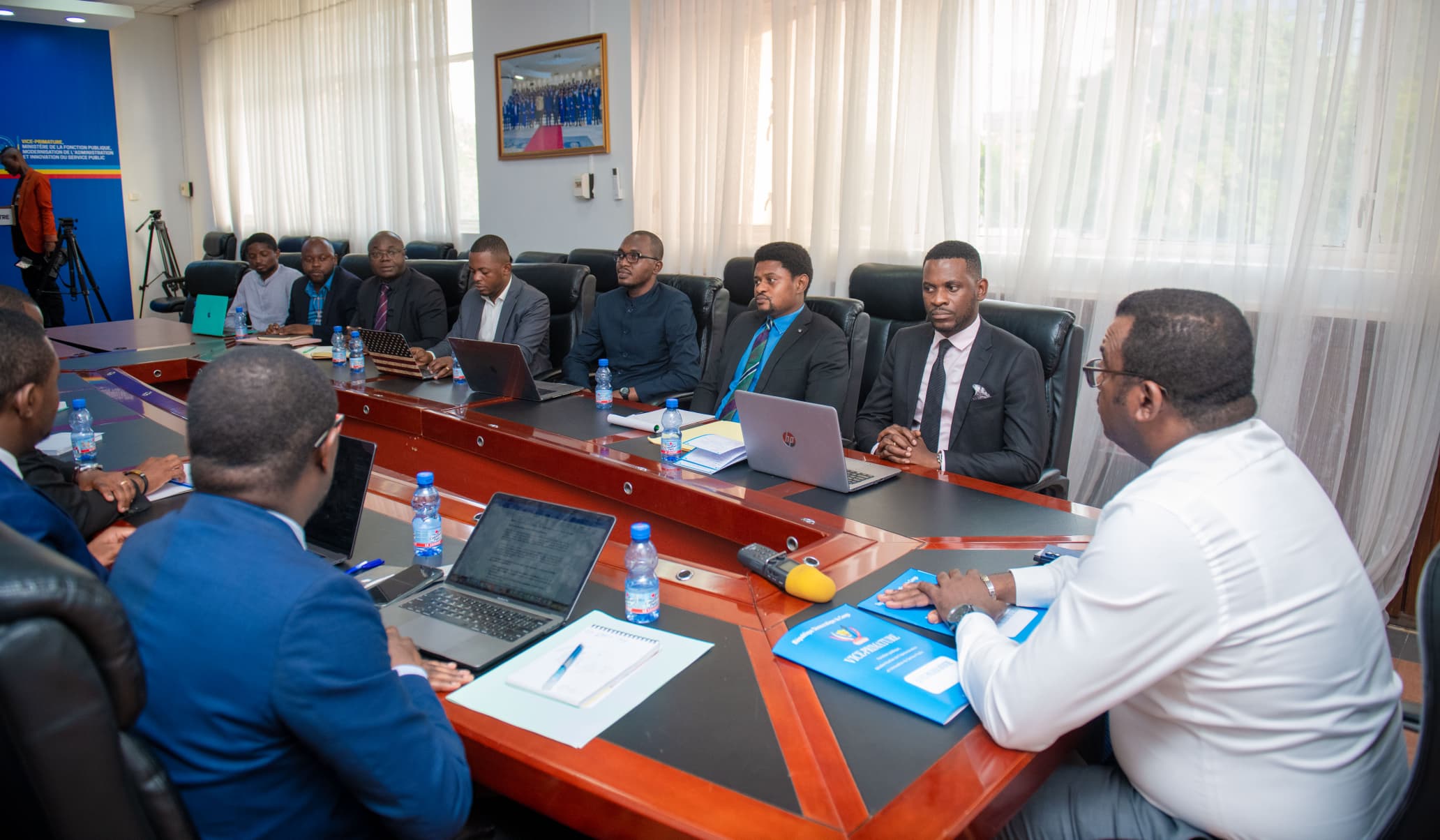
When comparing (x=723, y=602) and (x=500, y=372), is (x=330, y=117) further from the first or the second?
(x=723, y=602)

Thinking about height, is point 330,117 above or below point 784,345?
above

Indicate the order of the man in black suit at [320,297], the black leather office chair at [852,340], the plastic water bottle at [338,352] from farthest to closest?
the man in black suit at [320,297], the plastic water bottle at [338,352], the black leather office chair at [852,340]

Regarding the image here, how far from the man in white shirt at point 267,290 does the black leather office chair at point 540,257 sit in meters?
1.40

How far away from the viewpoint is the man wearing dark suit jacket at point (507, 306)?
4.13 meters

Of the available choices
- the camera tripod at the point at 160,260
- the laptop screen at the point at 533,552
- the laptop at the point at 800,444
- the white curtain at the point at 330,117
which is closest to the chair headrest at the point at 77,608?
the laptop screen at the point at 533,552

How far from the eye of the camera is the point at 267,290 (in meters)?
5.62

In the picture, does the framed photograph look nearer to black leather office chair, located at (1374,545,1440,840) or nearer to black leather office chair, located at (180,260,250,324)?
black leather office chair, located at (180,260,250,324)

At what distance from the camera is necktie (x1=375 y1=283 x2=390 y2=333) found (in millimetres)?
4746

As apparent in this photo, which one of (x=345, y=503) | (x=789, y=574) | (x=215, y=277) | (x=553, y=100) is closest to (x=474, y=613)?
(x=345, y=503)

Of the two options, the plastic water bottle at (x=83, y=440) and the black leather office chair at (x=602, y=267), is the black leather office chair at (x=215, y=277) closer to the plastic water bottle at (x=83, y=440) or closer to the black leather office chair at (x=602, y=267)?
the black leather office chair at (x=602, y=267)

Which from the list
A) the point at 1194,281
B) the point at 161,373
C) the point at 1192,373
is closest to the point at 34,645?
the point at 1192,373

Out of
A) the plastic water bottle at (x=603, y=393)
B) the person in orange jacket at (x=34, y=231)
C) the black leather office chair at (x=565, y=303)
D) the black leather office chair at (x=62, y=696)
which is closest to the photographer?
the black leather office chair at (x=62, y=696)

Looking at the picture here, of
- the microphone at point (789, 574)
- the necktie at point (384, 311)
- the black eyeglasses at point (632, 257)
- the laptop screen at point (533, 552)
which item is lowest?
the microphone at point (789, 574)

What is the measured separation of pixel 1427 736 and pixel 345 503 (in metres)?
1.67
